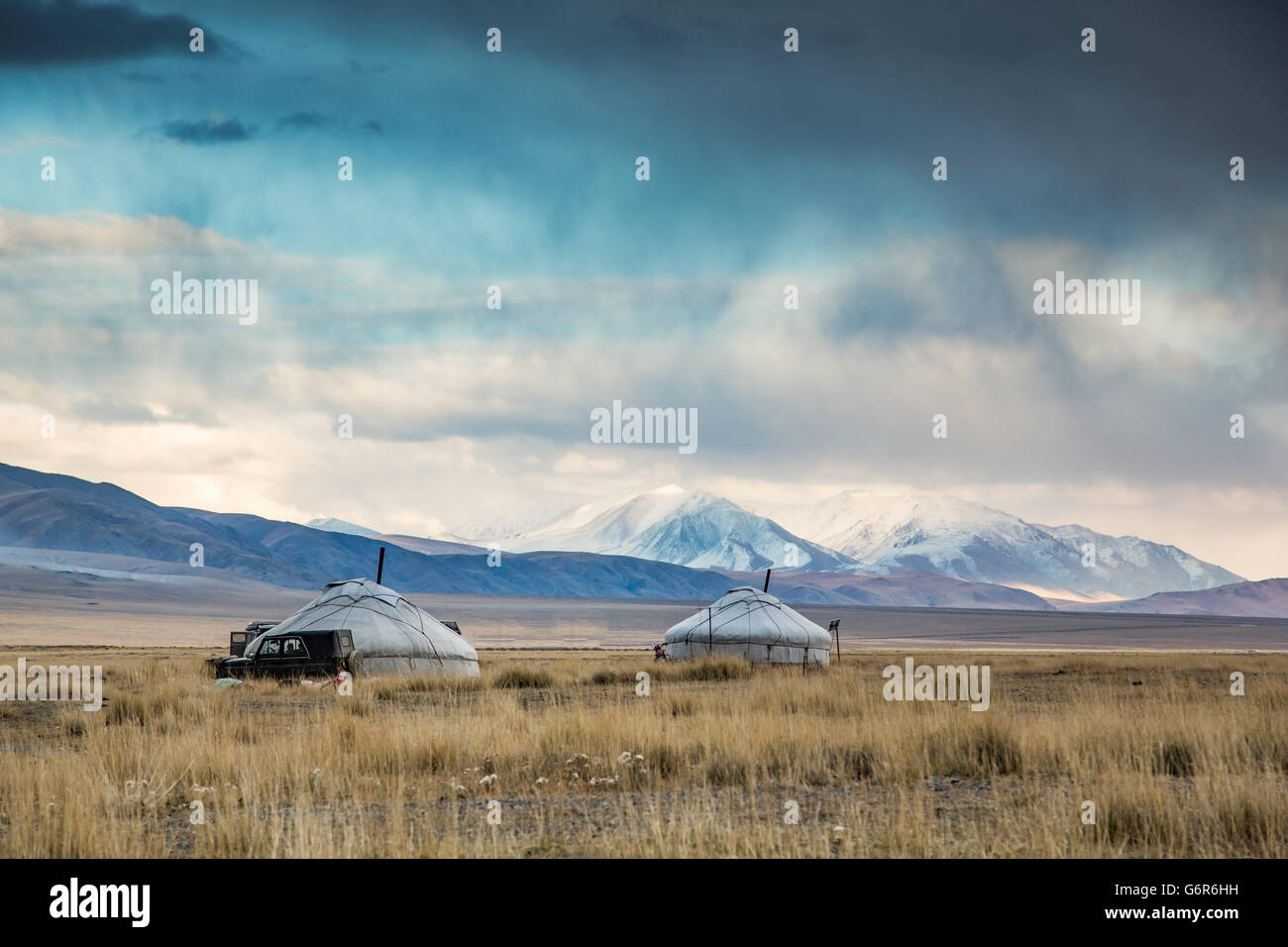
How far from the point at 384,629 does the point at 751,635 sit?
448 inches

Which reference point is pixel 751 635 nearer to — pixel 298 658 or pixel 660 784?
pixel 298 658

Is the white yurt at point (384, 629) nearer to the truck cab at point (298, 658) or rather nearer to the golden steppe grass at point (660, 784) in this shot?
the truck cab at point (298, 658)

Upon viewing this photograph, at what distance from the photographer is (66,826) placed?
662 cm

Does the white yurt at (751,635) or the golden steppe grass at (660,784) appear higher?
the white yurt at (751,635)

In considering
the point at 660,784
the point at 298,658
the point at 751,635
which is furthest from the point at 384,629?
the point at 660,784

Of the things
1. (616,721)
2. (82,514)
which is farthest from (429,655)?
(82,514)

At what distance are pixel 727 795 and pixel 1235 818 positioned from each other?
3.50m

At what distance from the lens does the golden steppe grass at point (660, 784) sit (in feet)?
21.5

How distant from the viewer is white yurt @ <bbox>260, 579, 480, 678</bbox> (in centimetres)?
2525

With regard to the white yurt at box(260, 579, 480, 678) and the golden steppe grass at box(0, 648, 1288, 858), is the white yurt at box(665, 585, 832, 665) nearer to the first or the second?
the white yurt at box(260, 579, 480, 678)

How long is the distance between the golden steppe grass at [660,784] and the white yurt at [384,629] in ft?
31.2

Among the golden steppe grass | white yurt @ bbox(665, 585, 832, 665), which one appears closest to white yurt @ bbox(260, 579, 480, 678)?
white yurt @ bbox(665, 585, 832, 665)

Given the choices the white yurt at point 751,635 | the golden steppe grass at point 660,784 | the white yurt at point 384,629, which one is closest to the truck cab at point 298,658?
the white yurt at point 384,629
